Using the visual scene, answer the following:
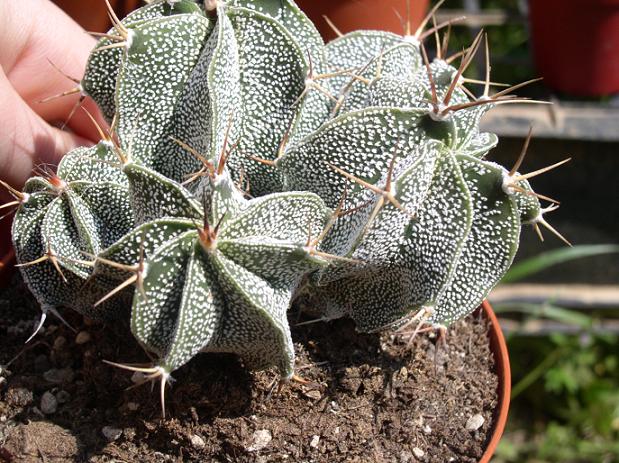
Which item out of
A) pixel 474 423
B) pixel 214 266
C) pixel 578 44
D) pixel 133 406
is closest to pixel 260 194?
pixel 214 266

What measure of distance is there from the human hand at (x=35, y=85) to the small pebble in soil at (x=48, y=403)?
310 mm

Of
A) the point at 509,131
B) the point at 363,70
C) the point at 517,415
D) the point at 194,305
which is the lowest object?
the point at 517,415

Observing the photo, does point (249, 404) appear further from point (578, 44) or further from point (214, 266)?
point (578, 44)

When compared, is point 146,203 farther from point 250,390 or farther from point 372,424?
point 372,424

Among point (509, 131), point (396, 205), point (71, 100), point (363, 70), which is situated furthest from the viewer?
point (509, 131)

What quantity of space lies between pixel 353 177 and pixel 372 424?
13.9 inches

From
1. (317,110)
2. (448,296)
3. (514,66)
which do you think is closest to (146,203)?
(317,110)

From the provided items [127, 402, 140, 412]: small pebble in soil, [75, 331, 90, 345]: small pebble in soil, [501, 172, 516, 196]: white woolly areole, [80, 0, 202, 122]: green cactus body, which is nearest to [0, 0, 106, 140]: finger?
[80, 0, 202, 122]: green cactus body

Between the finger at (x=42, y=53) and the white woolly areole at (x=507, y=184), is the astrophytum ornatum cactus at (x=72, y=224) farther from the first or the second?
the white woolly areole at (x=507, y=184)

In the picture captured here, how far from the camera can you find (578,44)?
1914mm

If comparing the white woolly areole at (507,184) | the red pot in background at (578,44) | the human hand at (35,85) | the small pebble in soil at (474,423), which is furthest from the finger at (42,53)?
the red pot in background at (578,44)

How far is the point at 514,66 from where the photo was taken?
2213 mm

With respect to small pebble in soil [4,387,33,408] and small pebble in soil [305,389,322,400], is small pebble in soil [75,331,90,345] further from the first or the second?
small pebble in soil [305,389,322,400]

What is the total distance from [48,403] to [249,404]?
26 centimetres
